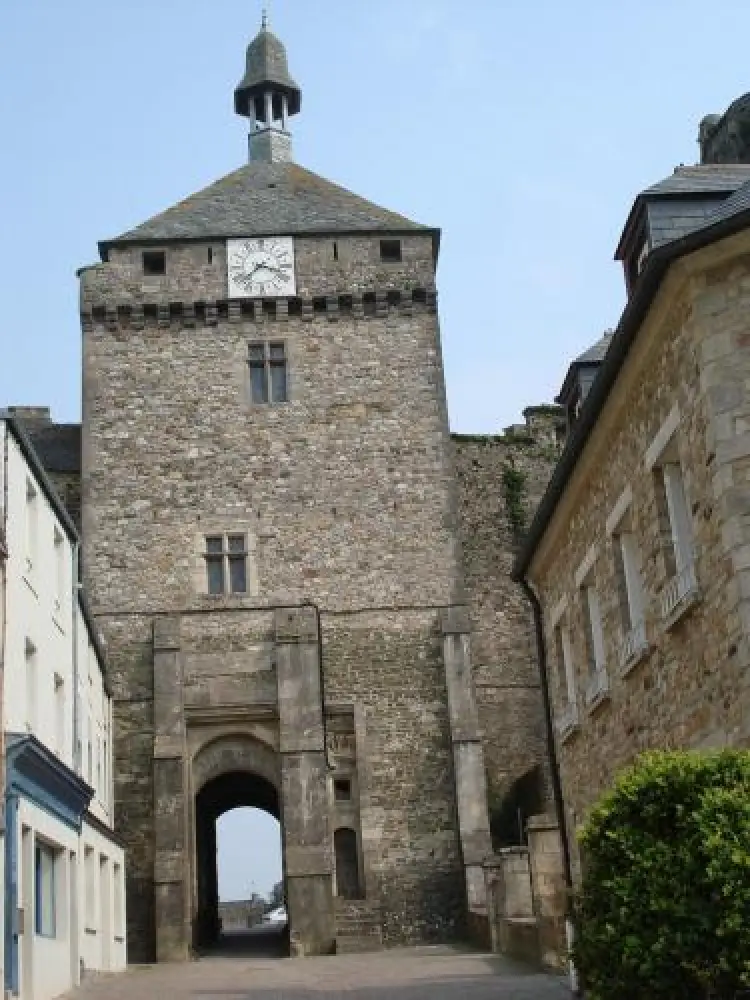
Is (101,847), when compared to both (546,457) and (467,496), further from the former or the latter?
(546,457)

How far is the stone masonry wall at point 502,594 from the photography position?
29203 mm

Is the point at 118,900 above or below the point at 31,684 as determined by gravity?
below

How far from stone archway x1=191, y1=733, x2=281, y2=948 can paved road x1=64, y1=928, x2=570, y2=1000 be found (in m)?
4.02

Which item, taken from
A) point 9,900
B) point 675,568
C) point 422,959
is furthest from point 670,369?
point 422,959

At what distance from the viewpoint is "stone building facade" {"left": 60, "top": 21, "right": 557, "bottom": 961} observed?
2572 cm

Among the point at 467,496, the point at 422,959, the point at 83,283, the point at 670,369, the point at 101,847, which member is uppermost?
the point at 83,283

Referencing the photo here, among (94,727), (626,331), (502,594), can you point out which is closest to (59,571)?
(94,727)

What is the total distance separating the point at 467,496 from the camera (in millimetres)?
31938

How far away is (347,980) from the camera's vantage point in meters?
17.8

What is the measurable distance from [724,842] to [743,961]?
0.62 metres

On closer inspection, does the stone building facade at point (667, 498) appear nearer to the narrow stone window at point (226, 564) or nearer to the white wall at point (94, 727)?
the white wall at point (94, 727)

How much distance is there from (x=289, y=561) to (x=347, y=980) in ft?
37.5

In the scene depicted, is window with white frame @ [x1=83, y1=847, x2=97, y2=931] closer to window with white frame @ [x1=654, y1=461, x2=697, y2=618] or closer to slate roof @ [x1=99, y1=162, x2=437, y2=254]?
window with white frame @ [x1=654, y1=461, x2=697, y2=618]

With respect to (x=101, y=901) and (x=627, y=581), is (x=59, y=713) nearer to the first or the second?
(x=101, y=901)
